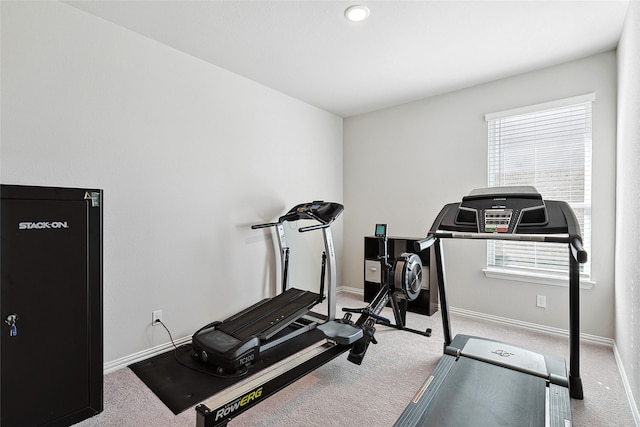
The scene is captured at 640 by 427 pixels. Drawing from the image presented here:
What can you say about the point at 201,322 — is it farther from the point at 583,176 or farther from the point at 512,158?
the point at 583,176

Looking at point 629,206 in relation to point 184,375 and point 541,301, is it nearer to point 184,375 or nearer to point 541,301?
point 541,301

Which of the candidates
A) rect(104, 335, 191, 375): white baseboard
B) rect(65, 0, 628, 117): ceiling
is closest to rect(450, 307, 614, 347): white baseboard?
rect(65, 0, 628, 117): ceiling

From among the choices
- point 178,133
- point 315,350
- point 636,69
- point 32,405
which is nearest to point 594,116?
point 636,69

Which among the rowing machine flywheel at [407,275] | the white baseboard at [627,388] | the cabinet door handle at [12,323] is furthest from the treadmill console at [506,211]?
the cabinet door handle at [12,323]

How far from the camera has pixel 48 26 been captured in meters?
2.13

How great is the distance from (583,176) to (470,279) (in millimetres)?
A: 1508

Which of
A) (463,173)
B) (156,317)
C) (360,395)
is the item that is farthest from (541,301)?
(156,317)

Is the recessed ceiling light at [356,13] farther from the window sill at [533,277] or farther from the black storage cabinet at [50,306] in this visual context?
the window sill at [533,277]

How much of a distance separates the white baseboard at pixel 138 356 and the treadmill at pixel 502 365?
2.05m

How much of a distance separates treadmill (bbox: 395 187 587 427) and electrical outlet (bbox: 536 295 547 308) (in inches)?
41.9

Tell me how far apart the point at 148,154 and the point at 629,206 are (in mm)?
3603

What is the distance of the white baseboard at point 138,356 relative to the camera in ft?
7.82

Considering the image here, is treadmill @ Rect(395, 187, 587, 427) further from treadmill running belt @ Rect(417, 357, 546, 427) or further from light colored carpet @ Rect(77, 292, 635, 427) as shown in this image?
light colored carpet @ Rect(77, 292, 635, 427)

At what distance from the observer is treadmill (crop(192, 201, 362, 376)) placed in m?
2.28
